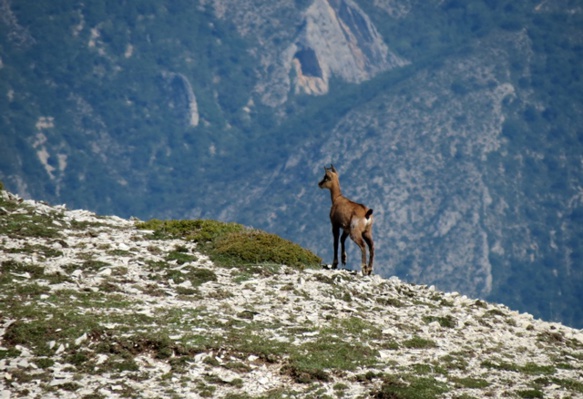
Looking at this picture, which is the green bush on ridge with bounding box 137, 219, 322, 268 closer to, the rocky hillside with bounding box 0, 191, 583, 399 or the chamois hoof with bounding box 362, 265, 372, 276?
the rocky hillside with bounding box 0, 191, 583, 399

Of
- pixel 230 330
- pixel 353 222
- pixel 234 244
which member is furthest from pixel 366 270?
pixel 230 330

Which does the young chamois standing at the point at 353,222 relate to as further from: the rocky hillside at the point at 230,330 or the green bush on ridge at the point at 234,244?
the green bush on ridge at the point at 234,244

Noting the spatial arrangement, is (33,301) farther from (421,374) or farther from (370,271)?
(370,271)

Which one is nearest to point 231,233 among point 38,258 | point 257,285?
point 257,285

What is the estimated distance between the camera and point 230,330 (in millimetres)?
26609

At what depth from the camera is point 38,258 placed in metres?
31.4

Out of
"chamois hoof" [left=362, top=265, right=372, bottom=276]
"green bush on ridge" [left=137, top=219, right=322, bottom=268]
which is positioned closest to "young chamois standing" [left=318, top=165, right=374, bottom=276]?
"chamois hoof" [left=362, top=265, right=372, bottom=276]

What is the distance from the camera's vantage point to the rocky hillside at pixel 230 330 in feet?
77.3

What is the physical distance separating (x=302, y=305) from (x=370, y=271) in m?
6.55

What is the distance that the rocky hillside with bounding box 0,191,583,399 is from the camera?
77.3 feet

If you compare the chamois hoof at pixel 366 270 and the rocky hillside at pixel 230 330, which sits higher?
the chamois hoof at pixel 366 270

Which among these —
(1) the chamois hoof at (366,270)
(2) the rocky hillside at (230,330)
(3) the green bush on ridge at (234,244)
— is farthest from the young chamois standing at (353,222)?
Answer: (3) the green bush on ridge at (234,244)

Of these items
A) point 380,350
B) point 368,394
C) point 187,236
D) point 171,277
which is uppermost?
point 187,236

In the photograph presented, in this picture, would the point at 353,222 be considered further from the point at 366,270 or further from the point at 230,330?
the point at 230,330
